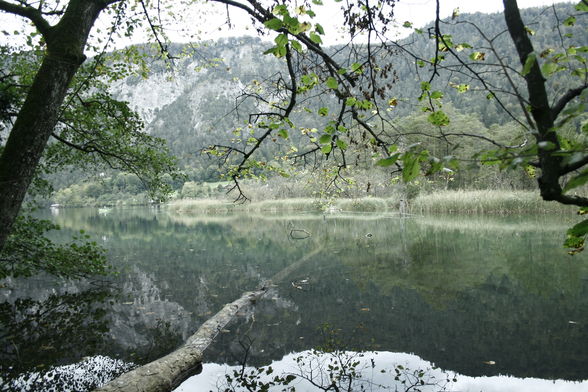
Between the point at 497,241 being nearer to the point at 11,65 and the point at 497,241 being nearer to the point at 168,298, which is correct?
the point at 168,298

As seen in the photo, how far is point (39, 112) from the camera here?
7.98 ft

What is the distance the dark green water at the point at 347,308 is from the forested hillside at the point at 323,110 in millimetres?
2170

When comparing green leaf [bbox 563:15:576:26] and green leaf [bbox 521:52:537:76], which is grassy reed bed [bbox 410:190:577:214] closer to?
green leaf [bbox 563:15:576:26]

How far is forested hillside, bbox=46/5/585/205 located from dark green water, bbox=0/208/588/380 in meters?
2.17

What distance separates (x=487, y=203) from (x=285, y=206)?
60.0ft

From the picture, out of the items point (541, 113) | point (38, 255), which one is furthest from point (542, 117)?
point (38, 255)

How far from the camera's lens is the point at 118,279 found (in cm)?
946

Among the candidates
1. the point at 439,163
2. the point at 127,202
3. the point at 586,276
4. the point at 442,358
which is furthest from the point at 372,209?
the point at 127,202

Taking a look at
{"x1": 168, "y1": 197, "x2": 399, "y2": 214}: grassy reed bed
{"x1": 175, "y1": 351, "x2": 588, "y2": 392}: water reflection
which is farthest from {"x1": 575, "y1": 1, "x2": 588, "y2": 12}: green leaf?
{"x1": 168, "y1": 197, "x2": 399, "y2": 214}: grassy reed bed

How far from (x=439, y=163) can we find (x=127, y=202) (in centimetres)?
8818

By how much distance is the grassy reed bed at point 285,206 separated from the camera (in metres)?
30.1

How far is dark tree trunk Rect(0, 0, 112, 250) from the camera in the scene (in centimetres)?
234

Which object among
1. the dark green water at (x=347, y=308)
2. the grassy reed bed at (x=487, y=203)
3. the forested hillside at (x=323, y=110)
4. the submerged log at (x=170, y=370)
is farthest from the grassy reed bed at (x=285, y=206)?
the submerged log at (x=170, y=370)

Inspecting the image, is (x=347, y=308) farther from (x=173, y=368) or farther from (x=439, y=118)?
(x=439, y=118)
